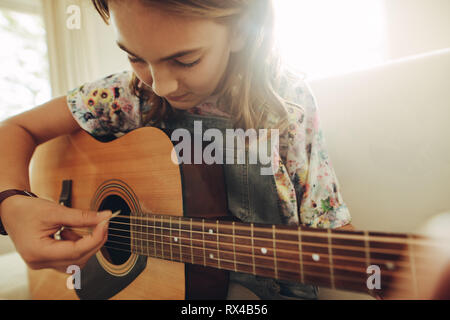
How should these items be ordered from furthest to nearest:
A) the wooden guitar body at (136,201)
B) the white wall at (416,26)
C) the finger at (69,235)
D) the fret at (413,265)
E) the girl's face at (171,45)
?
the white wall at (416,26) → the finger at (69,235) → the wooden guitar body at (136,201) → the girl's face at (171,45) → the fret at (413,265)

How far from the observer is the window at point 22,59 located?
51.1 inches

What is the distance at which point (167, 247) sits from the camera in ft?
1.67

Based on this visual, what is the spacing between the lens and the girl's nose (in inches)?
18.0

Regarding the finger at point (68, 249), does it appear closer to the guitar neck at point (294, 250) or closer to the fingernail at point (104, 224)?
the fingernail at point (104, 224)

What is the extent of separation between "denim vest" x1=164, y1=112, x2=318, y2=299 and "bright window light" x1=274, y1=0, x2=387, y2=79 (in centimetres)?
91

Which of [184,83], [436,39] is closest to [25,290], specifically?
[184,83]

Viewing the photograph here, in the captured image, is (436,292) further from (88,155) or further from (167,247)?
(88,155)

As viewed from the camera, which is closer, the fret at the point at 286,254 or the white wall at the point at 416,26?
the fret at the point at 286,254

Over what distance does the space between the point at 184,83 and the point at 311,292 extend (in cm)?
62

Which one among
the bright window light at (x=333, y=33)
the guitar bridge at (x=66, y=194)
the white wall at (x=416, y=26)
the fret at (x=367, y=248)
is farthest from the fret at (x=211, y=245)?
the white wall at (x=416, y=26)

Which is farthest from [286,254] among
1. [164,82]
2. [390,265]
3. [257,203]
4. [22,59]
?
[22,59]

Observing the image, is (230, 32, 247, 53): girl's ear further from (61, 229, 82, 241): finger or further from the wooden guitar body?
(61, 229, 82, 241): finger

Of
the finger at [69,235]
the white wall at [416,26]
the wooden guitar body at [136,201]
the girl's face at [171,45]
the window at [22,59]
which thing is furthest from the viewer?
the window at [22,59]

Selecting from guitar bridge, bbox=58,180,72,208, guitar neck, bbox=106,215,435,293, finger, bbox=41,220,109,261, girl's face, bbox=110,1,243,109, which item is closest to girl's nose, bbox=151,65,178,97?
girl's face, bbox=110,1,243,109
